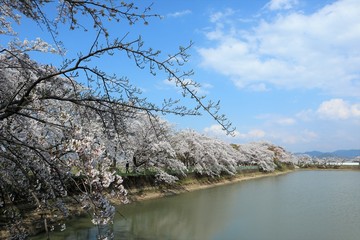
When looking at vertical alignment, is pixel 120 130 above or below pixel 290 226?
above

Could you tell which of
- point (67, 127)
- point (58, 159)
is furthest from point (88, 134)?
point (58, 159)

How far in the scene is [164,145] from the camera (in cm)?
1791

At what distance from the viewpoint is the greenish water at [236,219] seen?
920cm

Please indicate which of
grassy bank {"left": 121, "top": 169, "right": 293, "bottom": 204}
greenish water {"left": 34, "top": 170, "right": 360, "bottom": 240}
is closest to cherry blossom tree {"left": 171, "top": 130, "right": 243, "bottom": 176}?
grassy bank {"left": 121, "top": 169, "right": 293, "bottom": 204}

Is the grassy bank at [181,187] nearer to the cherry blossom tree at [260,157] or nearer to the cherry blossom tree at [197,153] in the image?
the cherry blossom tree at [197,153]

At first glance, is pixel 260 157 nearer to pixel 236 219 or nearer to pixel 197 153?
pixel 197 153

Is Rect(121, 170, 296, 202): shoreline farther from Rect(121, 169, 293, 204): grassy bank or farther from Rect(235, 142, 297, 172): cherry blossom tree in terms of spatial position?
Rect(235, 142, 297, 172): cherry blossom tree

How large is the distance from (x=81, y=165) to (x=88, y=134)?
60 cm

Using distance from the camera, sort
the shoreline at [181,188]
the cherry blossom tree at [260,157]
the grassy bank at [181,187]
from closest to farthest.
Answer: the shoreline at [181,188], the grassy bank at [181,187], the cherry blossom tree at [260,157]

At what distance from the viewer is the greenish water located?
9195mm

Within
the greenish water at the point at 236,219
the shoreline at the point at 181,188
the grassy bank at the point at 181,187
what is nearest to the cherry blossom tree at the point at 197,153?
the grassy bank at the point at 181,187

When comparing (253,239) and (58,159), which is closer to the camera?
(58,159)

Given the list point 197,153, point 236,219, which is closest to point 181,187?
point 197,153

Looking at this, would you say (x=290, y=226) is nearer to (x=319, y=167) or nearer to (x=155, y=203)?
(x=155, y=203)
